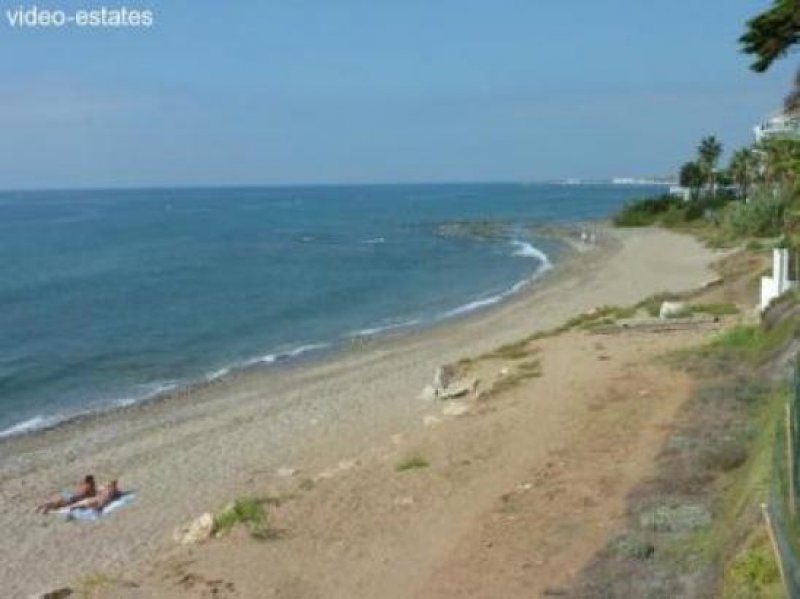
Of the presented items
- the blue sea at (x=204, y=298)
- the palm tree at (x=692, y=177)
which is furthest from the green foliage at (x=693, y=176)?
the blue sea at (x=204, y=298)

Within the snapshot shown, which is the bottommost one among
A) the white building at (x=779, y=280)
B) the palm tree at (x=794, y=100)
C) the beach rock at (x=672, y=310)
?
the beach rock at (x=672, y=310)

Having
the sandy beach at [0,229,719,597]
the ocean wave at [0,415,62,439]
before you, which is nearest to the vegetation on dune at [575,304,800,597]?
the sandy beach at [0,229,719,597]

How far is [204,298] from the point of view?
5041cm

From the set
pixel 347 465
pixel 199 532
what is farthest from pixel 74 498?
pixel 199 532

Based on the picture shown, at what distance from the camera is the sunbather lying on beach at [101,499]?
1670 centimetres

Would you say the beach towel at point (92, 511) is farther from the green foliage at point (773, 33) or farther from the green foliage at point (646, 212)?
the green foliage at point (646, 212)

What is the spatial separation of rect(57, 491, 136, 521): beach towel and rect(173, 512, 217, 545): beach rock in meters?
3.15

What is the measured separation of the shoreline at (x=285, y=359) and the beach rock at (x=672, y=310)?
34.7ft

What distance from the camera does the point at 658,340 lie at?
23281mm

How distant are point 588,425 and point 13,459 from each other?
11967mm

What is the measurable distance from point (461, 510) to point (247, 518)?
2681 millimetres

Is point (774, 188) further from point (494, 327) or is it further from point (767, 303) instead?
point (767, 303)

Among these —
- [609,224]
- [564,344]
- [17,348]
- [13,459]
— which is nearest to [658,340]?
[564,344]

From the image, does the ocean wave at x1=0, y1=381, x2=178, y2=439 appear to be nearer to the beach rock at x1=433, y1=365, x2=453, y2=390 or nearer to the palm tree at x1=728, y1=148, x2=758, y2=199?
the beach rock at x1=433, y1=365, x2=453, y2=390
